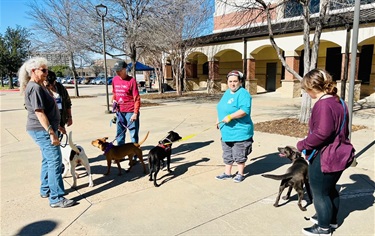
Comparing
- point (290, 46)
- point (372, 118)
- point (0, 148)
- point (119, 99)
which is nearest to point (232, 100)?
point (119, 99)

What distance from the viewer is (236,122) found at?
418cm

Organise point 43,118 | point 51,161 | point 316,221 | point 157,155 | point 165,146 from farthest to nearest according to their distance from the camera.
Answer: point 165,146, point 157,155, point 51,161, point 43,118, point 316,221

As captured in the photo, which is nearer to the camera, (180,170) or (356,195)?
(356,195)

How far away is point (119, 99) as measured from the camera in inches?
209

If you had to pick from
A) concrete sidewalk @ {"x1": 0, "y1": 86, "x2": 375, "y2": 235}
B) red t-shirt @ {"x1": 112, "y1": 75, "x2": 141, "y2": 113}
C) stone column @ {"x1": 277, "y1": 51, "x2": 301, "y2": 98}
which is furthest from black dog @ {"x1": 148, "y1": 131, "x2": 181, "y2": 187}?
stone column @ {"x1": 277, "y1": 51, "x2": 301, "y2": 98}

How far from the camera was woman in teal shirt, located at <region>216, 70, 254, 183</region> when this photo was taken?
402 cm

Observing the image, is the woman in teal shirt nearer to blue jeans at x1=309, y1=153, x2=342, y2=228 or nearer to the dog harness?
the dog harness

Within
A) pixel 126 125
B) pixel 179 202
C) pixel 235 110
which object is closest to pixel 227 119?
pixel 235 110

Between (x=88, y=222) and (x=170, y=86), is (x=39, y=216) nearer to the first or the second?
(x=88, y=222)

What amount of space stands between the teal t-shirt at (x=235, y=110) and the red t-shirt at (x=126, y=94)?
1.73 m

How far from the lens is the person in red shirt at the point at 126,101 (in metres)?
5.22

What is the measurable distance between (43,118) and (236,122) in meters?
2.53

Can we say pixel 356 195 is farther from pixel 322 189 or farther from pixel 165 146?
pixel 165 146

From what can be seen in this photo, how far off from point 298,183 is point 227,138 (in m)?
1.23
